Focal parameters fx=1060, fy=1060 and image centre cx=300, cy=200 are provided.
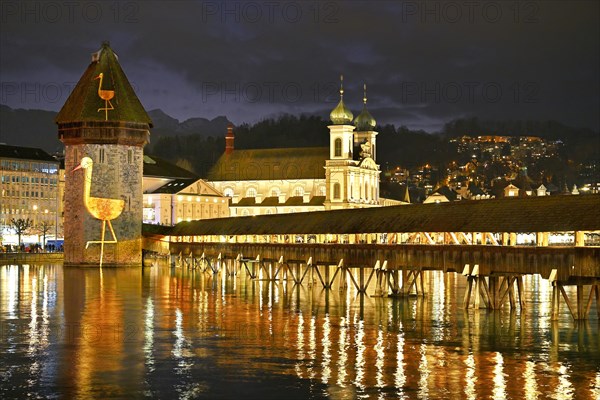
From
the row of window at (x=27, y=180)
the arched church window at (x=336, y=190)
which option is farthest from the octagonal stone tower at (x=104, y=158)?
the arched church window at (x=336, y=190)

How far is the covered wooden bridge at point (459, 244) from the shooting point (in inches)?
1591

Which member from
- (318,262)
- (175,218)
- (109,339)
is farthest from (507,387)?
(175,218)

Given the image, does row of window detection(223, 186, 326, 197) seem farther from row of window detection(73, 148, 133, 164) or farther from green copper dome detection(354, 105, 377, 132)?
row of window detection(73, 148, 133, 164)

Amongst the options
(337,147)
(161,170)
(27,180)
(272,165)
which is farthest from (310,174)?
(27,180)

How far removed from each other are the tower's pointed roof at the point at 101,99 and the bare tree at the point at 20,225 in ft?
136

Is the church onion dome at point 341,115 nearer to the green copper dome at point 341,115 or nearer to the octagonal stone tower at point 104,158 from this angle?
the green copper dome at point 341,115

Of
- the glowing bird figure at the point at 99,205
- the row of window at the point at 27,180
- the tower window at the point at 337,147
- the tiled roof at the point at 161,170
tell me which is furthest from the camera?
the tower window at the point at 337,147

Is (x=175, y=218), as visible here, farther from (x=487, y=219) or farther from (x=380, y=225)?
(x=487, y=219)

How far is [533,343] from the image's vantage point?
3647 cm

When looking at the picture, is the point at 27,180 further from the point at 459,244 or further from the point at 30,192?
the point at 459,244

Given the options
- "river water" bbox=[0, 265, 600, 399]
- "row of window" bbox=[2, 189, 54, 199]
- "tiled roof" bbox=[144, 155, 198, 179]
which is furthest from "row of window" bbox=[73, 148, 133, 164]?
"row of window" bbox=[2, 189, 54, 199]

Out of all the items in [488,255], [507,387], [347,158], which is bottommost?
[507,387]

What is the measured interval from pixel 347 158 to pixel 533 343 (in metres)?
111

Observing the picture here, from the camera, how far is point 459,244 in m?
46.6
